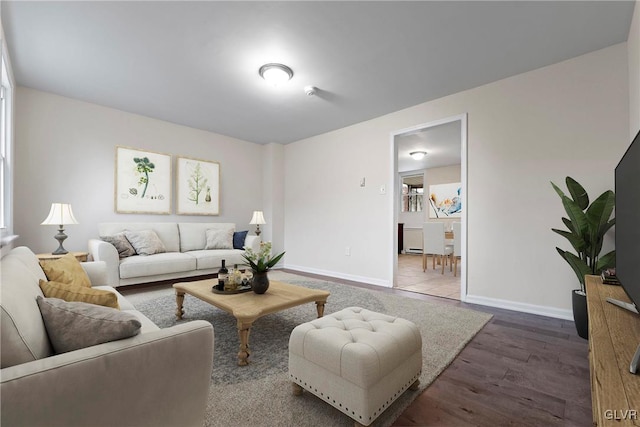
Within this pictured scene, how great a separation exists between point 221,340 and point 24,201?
10.6 feet

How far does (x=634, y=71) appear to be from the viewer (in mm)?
2217

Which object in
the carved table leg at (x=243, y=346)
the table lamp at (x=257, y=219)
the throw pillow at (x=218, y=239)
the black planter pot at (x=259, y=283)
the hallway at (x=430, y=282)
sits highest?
the table lamp at (x=257, y=219)

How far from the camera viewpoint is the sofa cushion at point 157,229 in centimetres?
378

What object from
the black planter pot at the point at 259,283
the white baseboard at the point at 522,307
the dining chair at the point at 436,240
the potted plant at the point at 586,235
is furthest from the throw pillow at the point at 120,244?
the dining chair at the point at 436,240

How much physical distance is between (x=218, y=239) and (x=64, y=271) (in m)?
2.90

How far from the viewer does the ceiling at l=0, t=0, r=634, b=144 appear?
82.7 inches

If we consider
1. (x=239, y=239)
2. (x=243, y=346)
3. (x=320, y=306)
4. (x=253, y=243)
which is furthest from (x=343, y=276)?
(x=243, y=346)

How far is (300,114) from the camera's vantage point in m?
4.16

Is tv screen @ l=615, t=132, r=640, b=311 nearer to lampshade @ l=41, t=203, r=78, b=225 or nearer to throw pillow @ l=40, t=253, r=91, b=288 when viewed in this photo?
throw pillow @ l=40, t=253, r=91, b=288

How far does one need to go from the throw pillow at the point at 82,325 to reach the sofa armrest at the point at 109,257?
9.09 feet

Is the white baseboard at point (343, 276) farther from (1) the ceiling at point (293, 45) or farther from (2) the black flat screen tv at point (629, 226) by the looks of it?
(2) the black flat screen tv at point (629, 226)

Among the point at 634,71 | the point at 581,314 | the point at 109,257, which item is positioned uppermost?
the point at 634,71

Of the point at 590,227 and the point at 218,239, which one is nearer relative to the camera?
the point at 590,227

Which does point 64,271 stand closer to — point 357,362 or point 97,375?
point 97,375
